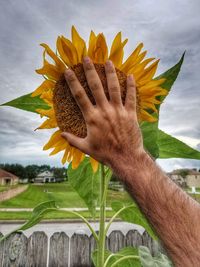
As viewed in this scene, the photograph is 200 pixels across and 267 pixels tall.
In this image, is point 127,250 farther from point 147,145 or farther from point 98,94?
point 98,94

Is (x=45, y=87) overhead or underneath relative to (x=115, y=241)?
overhead

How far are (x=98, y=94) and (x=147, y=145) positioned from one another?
13.2 inches

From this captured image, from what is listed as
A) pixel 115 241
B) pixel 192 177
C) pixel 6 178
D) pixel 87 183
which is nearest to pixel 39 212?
pixel 87 183

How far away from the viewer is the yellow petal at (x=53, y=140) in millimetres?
A: 846

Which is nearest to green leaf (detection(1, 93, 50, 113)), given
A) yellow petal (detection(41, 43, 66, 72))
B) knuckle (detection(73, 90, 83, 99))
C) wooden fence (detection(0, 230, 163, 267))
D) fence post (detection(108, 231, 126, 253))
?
yellow petal (detection(41, 43, 66, 72))

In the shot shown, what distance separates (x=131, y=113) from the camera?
0.67m

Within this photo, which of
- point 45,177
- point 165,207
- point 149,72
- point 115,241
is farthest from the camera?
point 45,177

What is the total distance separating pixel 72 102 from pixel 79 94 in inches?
1.9

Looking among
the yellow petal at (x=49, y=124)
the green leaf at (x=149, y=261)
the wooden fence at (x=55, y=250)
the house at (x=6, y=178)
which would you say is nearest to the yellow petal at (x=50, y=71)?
the yellow petal at (x=49, y=124)

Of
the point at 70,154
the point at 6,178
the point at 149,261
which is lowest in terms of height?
the point at 149,261

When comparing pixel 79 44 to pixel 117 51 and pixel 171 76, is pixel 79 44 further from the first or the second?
pixel 171 76

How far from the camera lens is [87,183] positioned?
1.14 metres

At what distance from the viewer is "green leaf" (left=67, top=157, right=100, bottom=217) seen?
1124 mm

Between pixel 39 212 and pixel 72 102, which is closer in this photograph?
pixel 72 102
